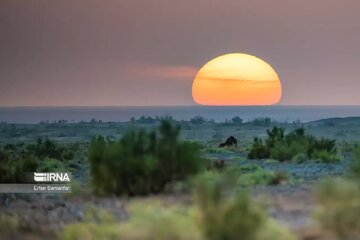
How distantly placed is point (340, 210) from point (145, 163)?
8.43 feet

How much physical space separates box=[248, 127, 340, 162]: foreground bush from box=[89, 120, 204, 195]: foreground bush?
9.40 feet

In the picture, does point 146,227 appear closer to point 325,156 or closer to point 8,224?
point 8,224

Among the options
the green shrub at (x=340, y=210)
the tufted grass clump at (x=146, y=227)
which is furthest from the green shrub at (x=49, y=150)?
the green shrub at (x=340, y=210)

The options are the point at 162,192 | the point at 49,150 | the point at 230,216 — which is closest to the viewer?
the point at 230,216

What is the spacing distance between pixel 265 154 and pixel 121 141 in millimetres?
3391

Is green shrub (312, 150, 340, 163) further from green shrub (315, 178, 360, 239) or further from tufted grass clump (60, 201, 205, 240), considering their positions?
tufted grass clump (60, 201, 205, 240)

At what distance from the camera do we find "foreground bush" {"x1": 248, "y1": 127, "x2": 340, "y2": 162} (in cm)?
1072

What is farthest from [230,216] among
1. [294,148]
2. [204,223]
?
[294,148]

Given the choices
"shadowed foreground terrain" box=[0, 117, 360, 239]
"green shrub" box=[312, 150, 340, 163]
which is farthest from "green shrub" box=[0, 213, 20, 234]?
"green shrub" box=[312, 150, 340, 163]

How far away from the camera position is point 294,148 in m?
11.0

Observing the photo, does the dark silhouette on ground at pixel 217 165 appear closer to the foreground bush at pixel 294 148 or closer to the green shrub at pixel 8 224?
the foreground bush at pixel 294 148

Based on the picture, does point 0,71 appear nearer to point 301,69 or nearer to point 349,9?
point 301,69

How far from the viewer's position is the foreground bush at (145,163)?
7945 mm

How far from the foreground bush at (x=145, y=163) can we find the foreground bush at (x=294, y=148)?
2866 mm
